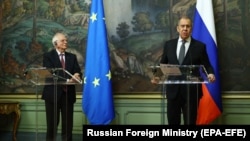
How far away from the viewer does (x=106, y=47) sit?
217 inches

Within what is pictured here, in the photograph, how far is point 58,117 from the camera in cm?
459

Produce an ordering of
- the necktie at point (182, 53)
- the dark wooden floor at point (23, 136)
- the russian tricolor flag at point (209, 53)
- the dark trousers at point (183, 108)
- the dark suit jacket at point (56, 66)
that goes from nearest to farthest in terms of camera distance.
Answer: the dark trousers at point (183, 108) → the necktie at point (182, 53) → the dark suit jacket at point (56, 66) → the russian tricolor flag at point (209, 53) → the dark wooden floor at point (23, 136)

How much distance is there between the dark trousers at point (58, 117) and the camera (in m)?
4.42

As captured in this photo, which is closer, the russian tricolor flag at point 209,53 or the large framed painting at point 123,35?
the russian tricolor flag at point 209,53

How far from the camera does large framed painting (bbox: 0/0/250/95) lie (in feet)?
17.8

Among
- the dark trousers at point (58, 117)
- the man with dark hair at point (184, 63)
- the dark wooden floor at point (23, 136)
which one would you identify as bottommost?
the dark wooden floor at point (23, 136)

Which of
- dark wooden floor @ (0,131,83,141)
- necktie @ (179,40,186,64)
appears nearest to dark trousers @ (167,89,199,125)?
necktie @ (179,40,186,64)

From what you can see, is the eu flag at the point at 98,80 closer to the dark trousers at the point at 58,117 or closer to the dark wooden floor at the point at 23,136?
the dark trousers at the point at 58,117

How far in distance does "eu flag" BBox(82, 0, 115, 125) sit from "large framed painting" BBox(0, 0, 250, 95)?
0.40 metres

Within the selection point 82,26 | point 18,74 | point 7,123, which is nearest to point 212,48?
point 82,26

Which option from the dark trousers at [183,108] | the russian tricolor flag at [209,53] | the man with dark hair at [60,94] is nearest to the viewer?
the dark trousers at [183,108]

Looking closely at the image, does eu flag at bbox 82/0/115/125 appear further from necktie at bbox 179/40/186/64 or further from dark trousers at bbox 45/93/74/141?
necktie at bbox 179/40/186/64

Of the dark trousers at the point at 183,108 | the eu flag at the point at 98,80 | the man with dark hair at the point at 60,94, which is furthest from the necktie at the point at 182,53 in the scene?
the eu flag at the point at 98,80

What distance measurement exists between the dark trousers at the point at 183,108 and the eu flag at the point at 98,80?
1.46 meters
